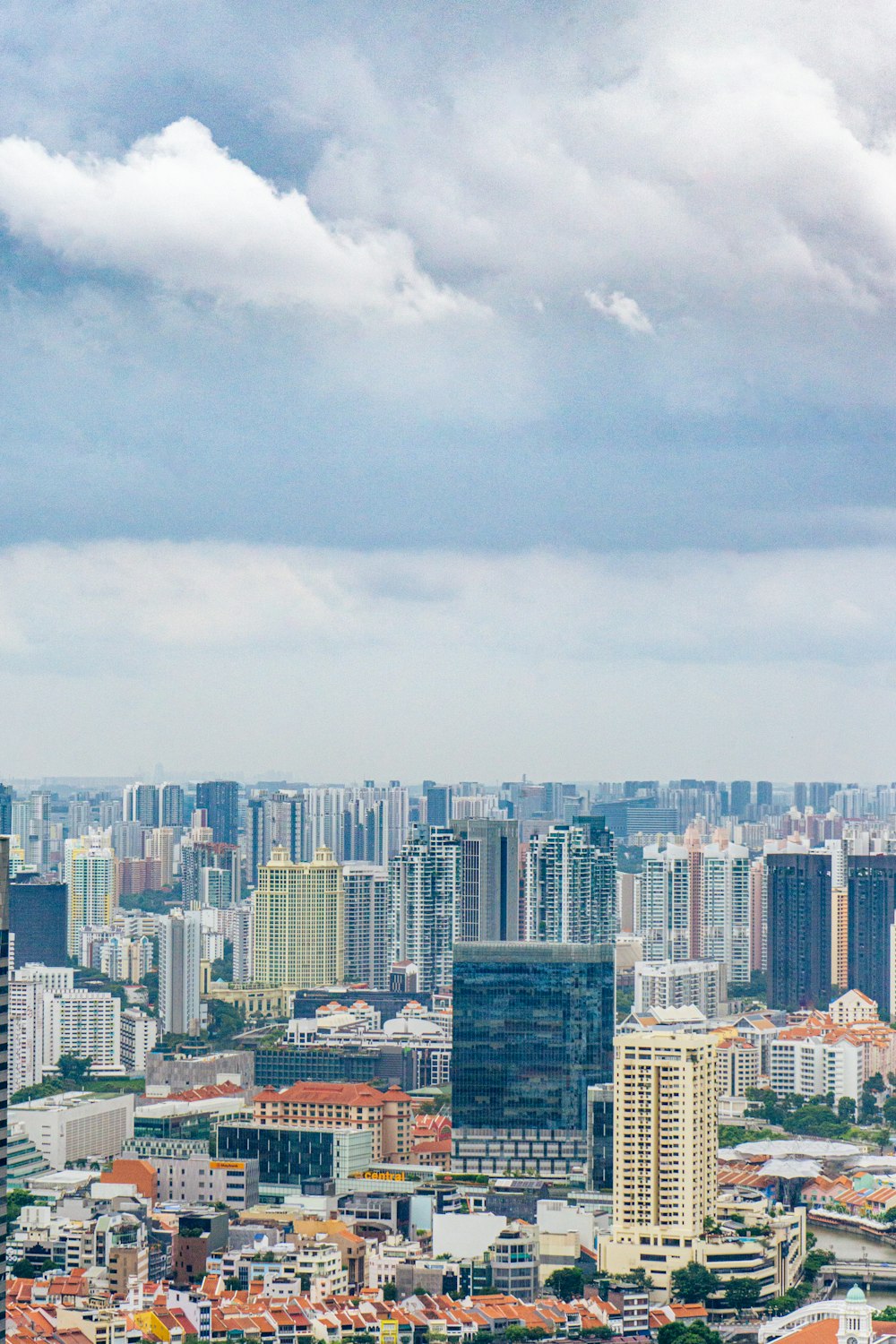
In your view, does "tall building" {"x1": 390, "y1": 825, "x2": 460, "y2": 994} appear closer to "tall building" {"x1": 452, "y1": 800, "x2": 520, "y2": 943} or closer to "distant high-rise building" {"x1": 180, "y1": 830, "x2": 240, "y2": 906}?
"tall building" {"x1": 452, "y1": 800, "x2": 520, "y2": 943}

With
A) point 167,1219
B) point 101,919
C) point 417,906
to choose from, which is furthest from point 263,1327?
point 101,919

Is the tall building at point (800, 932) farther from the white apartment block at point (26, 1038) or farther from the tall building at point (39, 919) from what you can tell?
the white apartment block at point (26, 1038)

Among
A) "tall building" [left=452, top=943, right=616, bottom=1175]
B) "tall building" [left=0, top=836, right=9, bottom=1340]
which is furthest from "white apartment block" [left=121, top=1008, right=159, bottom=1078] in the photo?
"tall building" [left=0, top=836, right=9, bottom=1340]

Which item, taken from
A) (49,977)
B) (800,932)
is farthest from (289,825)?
(800,932)

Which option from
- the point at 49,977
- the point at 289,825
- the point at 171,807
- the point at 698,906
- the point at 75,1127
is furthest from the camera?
the point at 171,807

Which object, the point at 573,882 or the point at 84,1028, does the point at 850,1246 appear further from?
the point at 84,1028

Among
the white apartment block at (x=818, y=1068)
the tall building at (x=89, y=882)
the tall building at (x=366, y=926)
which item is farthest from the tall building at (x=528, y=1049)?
the tall building at (x=89, y=882)
